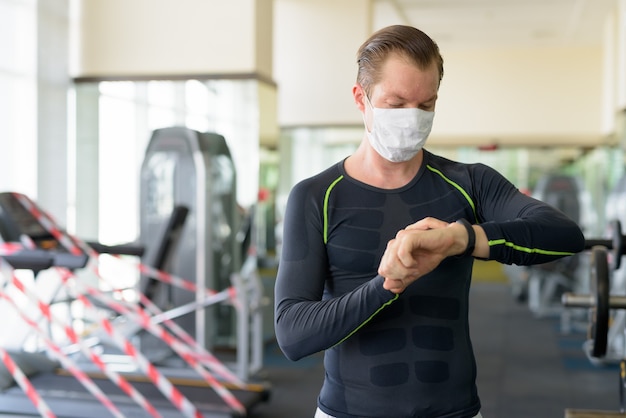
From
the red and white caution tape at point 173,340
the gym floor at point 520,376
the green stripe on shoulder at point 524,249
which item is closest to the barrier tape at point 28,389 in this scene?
the red and white caution tape at point 173,340

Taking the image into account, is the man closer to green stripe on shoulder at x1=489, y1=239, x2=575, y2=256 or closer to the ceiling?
green stripe on shoulder at x1=489, y1=239, x2=575, y2=256

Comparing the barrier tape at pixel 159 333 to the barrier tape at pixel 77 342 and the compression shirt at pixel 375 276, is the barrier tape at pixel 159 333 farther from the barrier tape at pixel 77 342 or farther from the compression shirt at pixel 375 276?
the compression shirt at pixel 375 276

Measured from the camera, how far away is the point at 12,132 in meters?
5.86

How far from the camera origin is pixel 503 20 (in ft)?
34.9

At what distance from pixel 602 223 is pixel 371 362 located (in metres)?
10.3

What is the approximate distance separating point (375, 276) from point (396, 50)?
0.36 metres

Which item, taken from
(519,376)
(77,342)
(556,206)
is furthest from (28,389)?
(556,206)

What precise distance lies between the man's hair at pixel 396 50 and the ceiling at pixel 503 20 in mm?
7842

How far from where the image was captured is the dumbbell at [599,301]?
96.5 inches

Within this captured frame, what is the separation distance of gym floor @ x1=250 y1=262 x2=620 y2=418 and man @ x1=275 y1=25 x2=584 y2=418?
352 centimetres

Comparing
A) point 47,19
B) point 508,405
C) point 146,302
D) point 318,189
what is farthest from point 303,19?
point 318,189

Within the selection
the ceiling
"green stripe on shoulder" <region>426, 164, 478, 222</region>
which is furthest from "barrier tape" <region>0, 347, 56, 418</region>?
the ceiling

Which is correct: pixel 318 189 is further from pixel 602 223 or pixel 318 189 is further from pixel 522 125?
pixel 522 125

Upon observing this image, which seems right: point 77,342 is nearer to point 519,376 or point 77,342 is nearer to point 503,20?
point 519,376
